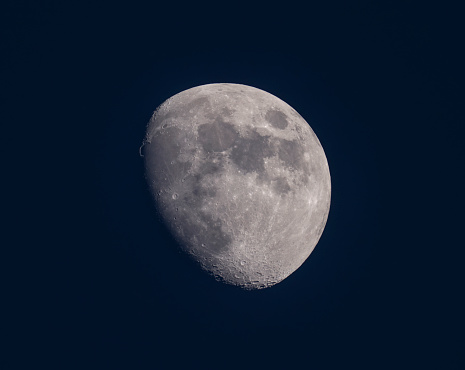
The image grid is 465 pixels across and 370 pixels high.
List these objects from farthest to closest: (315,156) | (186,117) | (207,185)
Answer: (315,156) < (186,117) < (207,185)

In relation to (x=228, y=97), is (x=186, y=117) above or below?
below

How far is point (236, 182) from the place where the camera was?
20.2ft

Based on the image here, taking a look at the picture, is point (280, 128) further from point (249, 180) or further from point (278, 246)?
point (278, 246)

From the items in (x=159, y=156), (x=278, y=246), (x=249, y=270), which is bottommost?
(x=249, y=270)

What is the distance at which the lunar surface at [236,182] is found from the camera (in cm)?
619

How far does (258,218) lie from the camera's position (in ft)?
20.6

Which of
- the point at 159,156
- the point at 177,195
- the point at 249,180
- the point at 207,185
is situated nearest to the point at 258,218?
the point at 249,180

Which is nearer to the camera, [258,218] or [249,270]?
[258,218]

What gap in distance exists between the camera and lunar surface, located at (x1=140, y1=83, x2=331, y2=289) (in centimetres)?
619

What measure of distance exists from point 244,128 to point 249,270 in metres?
2.91

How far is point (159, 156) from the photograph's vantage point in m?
6.53

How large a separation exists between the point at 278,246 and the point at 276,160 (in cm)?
174

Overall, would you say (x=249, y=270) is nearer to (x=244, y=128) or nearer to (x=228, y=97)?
(x=244, y=128)

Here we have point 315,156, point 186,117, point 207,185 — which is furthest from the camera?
point 315,156
